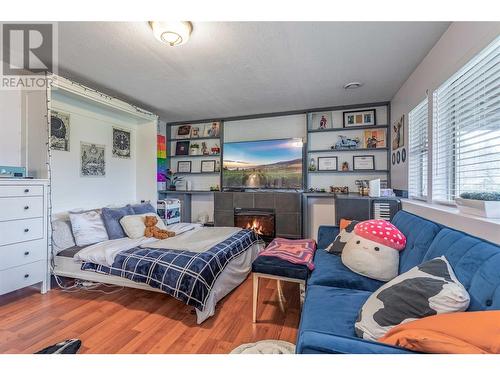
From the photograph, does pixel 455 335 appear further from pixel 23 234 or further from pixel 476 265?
pixel 23 234

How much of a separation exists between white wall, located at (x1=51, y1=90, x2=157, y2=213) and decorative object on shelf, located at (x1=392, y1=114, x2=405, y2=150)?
3727 mm

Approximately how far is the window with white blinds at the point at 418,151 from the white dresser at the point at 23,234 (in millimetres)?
3895

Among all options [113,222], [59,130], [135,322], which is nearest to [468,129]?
[135,322]

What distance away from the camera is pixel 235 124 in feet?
14.8

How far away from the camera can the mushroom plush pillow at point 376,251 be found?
1.62 meters

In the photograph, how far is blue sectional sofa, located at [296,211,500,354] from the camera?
0.77 metres

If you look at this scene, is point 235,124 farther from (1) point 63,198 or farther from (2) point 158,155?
(1) point 63,198

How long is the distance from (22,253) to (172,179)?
9.23ft

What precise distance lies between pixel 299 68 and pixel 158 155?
280cm

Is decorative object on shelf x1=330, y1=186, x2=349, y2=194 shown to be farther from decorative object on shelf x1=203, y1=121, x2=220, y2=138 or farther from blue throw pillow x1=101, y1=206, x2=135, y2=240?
blue throw pillow x1=101, y1=206, x2=135, y2=240

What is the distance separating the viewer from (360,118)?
150 inches

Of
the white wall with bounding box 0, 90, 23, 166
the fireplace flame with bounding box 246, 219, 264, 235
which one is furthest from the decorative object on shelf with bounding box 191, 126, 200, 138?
the white wall with bounding box 0, 90, 23, 166
